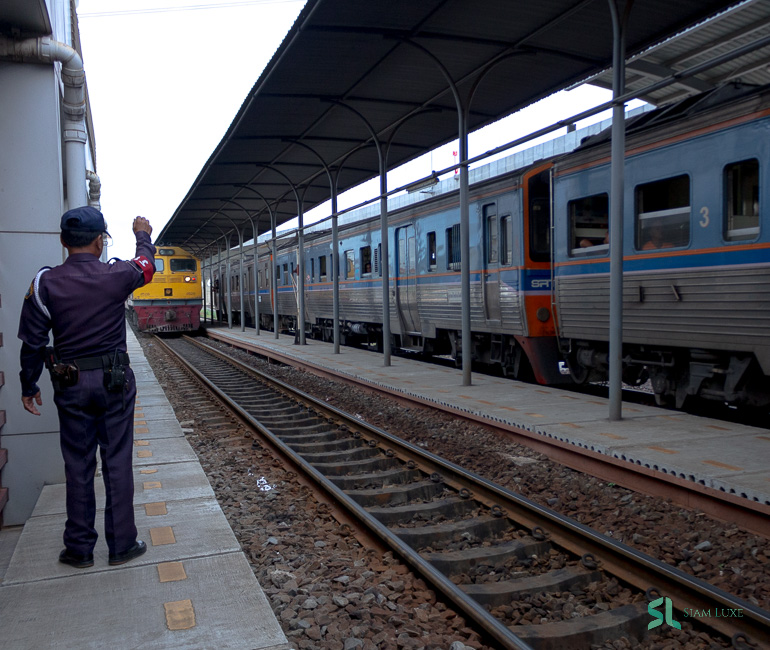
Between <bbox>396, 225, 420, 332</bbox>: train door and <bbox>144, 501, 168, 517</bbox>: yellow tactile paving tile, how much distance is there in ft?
32.1

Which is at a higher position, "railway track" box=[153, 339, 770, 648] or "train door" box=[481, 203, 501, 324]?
"train door" box=[481, 203, 501, 324]

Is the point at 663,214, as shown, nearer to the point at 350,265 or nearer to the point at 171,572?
the point at 171,572

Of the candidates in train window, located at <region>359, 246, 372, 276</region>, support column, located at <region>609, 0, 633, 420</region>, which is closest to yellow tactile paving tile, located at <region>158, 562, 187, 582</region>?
support column, located at <region>609, 0, 633, 420</region>

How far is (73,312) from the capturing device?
12.2ft

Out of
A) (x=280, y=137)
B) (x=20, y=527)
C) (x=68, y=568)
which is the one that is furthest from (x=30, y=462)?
(x=280, y=137)

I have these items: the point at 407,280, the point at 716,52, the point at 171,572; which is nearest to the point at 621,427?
the point at 171,572

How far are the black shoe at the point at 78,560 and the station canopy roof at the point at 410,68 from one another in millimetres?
6079

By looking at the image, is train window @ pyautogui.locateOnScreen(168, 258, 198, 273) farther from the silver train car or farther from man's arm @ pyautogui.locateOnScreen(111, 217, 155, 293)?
man's arm @ pyautogui.locateOnScreen(111, 217, 155, 293)

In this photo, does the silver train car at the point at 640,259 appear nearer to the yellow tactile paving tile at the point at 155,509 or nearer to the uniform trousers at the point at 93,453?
the yellow tactile paving tile at the point at 155,509

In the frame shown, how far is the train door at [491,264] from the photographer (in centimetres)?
1119

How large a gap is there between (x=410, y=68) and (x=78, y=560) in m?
7.98

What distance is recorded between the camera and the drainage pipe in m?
5.11

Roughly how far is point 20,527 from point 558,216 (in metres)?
7.44

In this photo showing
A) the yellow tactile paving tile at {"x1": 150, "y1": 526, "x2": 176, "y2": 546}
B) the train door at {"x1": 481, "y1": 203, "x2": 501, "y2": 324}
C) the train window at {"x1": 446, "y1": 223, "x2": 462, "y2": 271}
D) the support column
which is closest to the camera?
the yellow tactile paving tile at {"x1": 150, "y1": 526, "x2": 176, "y2": 546}
